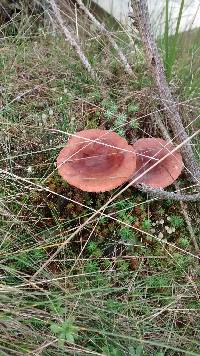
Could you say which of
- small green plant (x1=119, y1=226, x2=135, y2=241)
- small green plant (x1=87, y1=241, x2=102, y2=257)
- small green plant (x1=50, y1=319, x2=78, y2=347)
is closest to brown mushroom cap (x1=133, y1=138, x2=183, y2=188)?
small green plant (x1=119, y1=226, x2=135, y2=241)

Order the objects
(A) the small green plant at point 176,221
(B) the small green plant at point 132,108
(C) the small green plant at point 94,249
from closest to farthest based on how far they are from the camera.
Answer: (C) the small green plant at point 94,249 → (A) the small green plant at point 176,221 → (B) the small green plant at point 132,108

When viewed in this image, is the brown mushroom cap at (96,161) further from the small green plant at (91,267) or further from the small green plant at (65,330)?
the small green plant at (65,330)

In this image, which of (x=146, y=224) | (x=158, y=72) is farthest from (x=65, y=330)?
(x=158, y=72)

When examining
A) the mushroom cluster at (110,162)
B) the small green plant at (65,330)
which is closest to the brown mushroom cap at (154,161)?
the mushroom cluster at (110,162)

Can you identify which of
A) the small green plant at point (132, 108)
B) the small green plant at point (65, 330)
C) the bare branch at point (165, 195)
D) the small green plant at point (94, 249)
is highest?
the small green plant at point (132, 108)

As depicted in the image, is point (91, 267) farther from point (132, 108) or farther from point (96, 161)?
point (132, 108)

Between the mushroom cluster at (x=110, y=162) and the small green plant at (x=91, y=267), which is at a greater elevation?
the mushroom cluster at (x=110, y=162)
